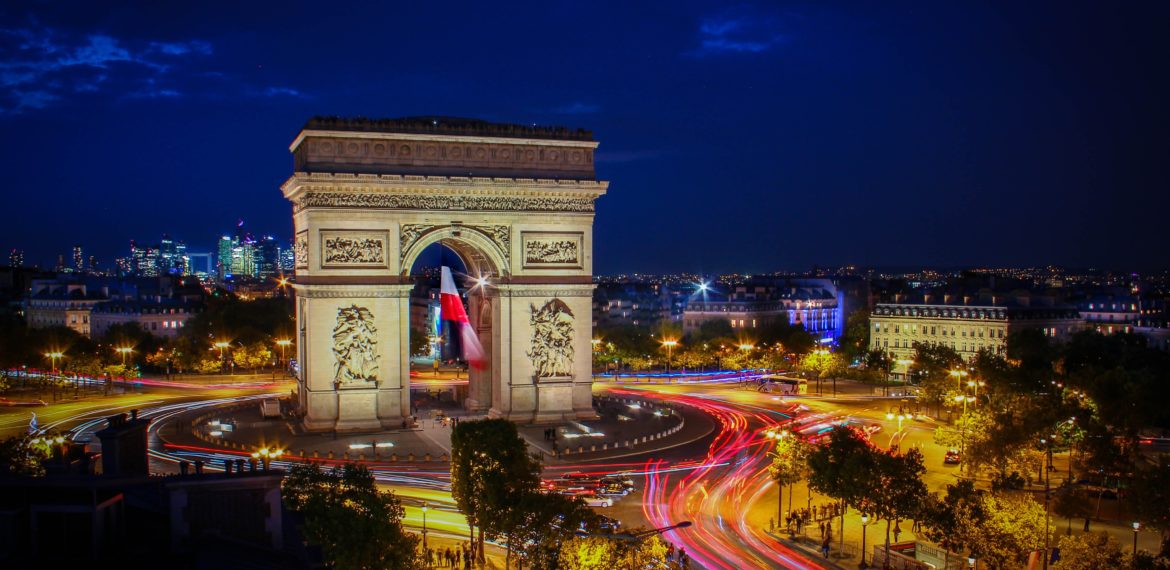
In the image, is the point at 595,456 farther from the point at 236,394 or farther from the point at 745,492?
the point at 236,394

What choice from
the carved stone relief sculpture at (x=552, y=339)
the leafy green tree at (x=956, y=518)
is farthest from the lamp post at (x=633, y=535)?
the carved stone relief sculpture at (x=552, y=339)

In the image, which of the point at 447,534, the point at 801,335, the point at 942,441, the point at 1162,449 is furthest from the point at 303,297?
the point at 801,335

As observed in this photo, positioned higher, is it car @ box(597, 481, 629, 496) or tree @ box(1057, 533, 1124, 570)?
tree @ box(1057, 533, 1124, 570)

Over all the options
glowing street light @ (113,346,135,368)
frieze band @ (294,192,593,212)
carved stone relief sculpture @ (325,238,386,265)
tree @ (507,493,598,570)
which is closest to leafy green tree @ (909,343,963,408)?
frieze band @ (294,192,593,212)

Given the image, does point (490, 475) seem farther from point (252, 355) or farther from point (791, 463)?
point (252, 355)

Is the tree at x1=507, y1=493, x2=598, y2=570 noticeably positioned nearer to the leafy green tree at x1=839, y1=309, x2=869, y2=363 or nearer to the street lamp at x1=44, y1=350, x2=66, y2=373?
the street lamp at x1=44, y1=350, x2=66, y2=373
